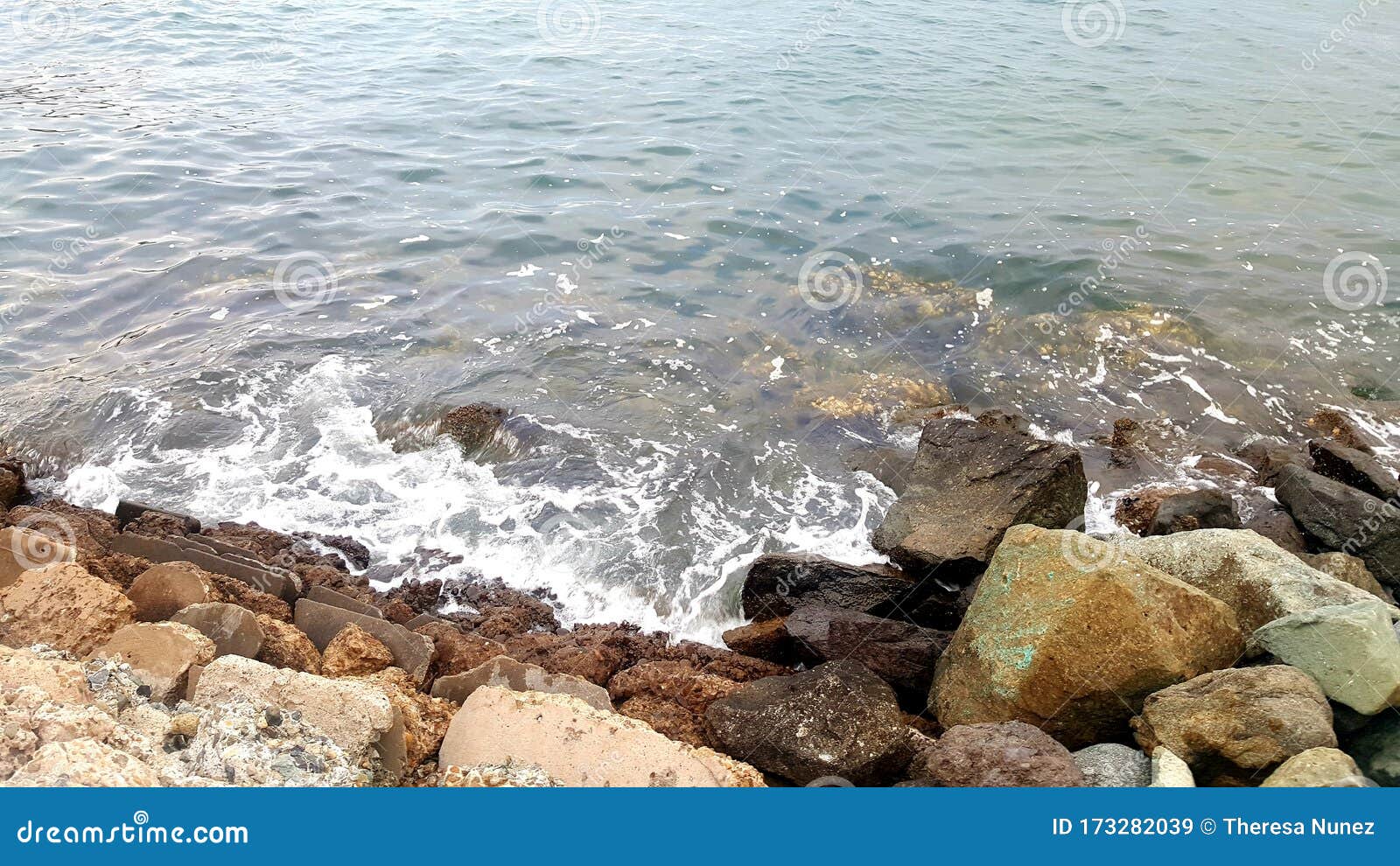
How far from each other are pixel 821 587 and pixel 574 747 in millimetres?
3108

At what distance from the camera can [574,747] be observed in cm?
447

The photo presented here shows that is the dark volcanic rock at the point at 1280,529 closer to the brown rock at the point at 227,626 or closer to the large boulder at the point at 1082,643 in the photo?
the large boulder at the point at 1082,643

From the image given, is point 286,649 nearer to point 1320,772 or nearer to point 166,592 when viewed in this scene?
point 166,592

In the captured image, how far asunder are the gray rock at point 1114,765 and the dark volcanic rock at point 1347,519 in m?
3.80

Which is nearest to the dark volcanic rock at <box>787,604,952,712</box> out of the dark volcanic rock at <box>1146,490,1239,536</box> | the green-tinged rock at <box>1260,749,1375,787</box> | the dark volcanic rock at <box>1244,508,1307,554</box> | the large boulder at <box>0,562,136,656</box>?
the green-tinged rock at <box>1260,749,1375,787</box>

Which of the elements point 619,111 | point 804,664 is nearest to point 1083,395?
point 804,664

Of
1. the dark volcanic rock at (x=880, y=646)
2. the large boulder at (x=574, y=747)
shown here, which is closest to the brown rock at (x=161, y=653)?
the large boulder at (x=574, y=747)

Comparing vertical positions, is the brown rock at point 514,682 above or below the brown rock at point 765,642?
above

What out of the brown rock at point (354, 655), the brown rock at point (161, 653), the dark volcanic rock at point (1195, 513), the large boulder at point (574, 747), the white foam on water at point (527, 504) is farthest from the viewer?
the white foam on water at point (527, 504)

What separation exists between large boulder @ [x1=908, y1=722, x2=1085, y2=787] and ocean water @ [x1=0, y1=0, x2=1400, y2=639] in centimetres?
285

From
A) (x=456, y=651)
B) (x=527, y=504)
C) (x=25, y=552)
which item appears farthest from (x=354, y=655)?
(x=527, y=504)

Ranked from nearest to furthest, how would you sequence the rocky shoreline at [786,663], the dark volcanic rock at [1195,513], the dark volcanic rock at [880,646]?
the rocky shoreline at [786,663]
the dark volcanic rock at [880,646]
the dark volcanic rock at [1195,513]

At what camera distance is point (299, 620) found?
593 cm

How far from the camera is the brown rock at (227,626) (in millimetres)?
5059
